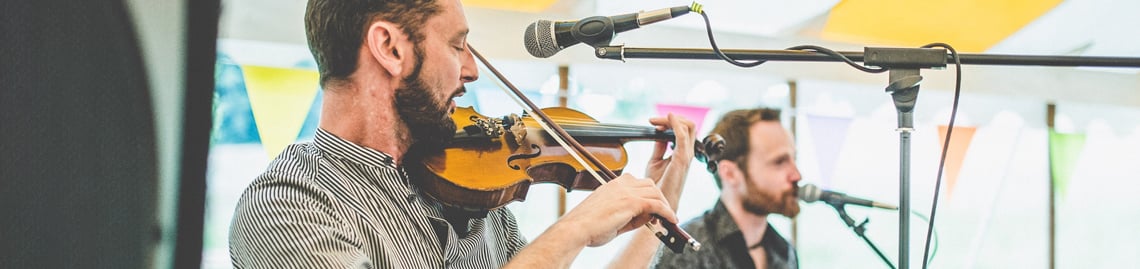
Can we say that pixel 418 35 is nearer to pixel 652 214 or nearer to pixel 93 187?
pixel 652 214

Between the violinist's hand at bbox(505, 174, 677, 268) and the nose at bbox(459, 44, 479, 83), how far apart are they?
0.92 ft

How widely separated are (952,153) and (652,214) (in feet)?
17.1

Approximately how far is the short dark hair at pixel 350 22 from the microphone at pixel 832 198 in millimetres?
1272

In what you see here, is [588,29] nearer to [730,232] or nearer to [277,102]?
[730,232]

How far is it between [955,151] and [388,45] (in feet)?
17.8

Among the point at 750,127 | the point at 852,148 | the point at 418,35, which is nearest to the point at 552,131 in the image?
the point at 418,35

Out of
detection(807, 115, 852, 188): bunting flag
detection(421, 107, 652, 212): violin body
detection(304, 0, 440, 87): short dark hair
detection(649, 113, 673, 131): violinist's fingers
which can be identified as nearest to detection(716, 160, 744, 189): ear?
detection(649, 113, 673, 131): violinist's fingers

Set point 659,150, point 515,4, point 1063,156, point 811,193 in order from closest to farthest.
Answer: point 659,150
point 811,193
point 515,4
point 1063,156

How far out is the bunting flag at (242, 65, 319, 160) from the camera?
4145mm

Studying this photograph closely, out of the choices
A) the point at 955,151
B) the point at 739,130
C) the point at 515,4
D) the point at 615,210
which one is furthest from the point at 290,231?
the point at 955,151

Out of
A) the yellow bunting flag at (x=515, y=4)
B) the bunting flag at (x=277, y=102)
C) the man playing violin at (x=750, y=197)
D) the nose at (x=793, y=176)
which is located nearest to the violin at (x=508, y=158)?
the man playing violin at (x=750, y=197)

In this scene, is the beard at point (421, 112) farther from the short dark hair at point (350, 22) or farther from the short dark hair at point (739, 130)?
the short dark hair at point (739, 130)

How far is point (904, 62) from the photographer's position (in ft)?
4.07

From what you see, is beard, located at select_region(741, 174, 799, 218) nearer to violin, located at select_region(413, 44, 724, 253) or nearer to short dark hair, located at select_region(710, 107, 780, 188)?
short dark hair, located at select_region(710, 107, 780, 188)
